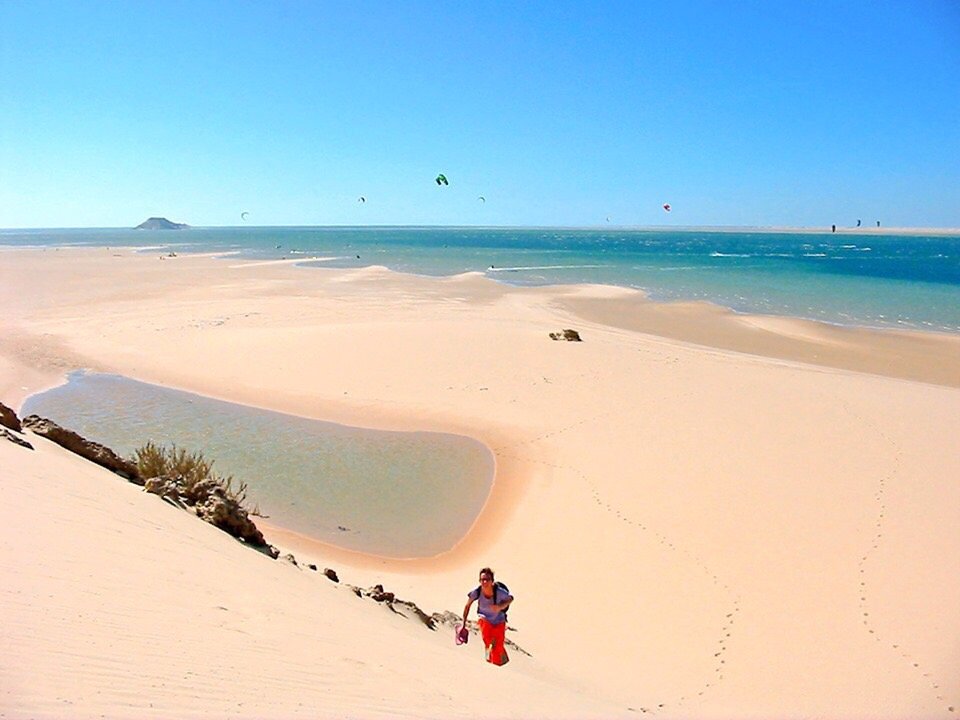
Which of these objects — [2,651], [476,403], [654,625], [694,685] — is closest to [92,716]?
[2,651]

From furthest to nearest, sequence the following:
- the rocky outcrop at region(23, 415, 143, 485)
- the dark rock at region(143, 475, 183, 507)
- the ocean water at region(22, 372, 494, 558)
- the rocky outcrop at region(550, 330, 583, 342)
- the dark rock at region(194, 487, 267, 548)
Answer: the rocky outcrop at region(550, 330, 583, 342) → the ocean water at region(22, 372, 494, 558) → the rocky outcrop at region(23, 415, 143, 485) → the dark rock at region(143, 475, 183, 507) → the dark rock at region(194, 487, 267, 548)

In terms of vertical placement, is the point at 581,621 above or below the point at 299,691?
below

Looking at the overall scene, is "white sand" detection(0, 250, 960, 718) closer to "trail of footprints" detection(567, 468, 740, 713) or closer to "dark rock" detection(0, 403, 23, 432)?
"trail of footprints" detection(567, 468, 740, 713)

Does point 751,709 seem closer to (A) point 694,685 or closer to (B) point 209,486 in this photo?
(A) point 694,685

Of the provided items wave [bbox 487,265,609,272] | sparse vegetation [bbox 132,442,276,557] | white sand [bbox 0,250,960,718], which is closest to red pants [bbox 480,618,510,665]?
white sand [bbox 0,250,960,718]

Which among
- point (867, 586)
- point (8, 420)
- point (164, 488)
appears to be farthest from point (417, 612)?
point (8, 420)

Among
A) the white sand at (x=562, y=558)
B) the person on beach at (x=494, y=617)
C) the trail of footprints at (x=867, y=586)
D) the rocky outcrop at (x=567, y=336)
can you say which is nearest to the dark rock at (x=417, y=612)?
the white sand at (x=562, y=558)

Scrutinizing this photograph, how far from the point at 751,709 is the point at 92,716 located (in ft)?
17.4

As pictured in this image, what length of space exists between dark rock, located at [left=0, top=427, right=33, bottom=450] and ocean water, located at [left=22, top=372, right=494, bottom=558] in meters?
3.34

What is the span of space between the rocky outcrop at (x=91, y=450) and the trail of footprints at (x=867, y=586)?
30.7 feet

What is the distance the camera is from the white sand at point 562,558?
4324 millimetres

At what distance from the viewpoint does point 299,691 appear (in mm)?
→ 4059

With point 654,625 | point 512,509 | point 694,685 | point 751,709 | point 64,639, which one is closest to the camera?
point 64,639

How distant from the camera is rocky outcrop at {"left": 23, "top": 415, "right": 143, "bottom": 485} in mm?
8867
